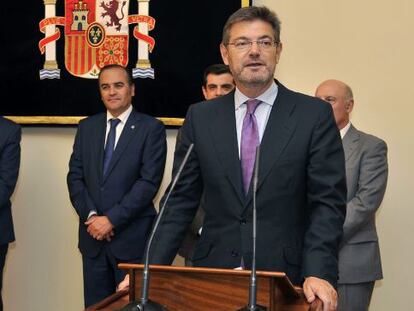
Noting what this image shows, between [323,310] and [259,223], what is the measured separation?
422 millimetres

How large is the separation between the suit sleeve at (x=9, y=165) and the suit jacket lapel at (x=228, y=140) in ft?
8.12

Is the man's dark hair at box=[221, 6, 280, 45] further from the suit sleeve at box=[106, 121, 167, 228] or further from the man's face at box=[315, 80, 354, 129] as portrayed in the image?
the suit sleeve at box=[106, 121, 167, 228]

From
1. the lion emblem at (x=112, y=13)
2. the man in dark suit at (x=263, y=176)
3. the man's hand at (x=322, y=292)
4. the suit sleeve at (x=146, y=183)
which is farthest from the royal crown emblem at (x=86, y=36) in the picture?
the man's hand at (x=322, y=292)

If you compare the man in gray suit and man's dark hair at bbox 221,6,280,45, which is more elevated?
man's dark hair at bbox 221,6,280,45

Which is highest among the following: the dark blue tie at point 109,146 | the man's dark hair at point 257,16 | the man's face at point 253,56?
the man's dark hair at point 257,16

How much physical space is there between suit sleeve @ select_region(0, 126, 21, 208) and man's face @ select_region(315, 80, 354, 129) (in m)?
1.93

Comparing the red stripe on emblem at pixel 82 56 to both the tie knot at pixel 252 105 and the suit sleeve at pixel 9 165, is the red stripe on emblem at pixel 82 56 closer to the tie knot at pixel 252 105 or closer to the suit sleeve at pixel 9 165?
the suit sleeve at pixel 9 165

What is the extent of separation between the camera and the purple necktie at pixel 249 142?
2.49 metres

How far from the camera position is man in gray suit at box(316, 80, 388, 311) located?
3.96 m

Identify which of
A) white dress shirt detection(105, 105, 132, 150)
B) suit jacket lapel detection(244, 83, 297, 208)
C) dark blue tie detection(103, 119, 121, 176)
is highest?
suit jacket lapel detection(244, 83, 297, 208)

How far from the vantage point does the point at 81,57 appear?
5.39 m

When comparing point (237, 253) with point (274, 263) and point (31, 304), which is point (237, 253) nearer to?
point (274, 263)

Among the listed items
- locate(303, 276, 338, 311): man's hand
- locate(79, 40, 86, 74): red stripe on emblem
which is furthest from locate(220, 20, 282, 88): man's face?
locate(79, 40, 86, 74): red stripe on emblem

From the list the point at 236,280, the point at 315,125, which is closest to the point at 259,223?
the point at 315,125
